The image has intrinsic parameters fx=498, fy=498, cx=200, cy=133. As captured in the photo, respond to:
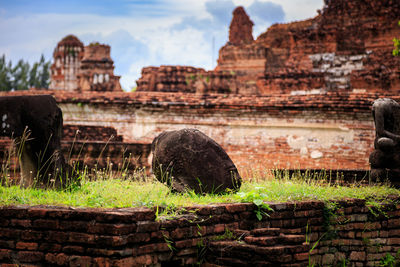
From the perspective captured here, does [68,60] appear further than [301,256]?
Yes

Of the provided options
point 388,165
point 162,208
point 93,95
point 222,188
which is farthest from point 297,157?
point 162,208

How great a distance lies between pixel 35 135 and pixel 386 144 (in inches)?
198

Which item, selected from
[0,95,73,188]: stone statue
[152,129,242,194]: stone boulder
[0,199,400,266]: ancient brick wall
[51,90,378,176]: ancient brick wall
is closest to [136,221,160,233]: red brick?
[0,199,400,266]: ancient brick wall

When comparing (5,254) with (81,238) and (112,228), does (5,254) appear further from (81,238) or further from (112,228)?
(112,228)

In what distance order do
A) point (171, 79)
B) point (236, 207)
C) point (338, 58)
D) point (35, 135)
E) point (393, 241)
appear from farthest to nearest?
point (171, 79)
point (338, 58)
point (393, 241)
point (35, 135)
point (236, 207)

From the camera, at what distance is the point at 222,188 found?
5.54 meters

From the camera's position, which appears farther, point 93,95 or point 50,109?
point 93,95

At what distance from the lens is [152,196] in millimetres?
4859

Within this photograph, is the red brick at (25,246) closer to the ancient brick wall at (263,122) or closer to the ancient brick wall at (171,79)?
the ancient brick wall at (263,122)

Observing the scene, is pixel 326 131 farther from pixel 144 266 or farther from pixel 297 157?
pixel 144 266

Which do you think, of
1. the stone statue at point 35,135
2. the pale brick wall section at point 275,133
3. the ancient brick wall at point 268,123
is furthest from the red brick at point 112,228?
the ancient brick wall at point 268,123

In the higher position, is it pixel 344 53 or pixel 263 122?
pixel 344 53

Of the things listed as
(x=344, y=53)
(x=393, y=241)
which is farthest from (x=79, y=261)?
(x=344, y=53)

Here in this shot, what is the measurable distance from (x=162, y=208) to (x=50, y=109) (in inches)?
95.9
